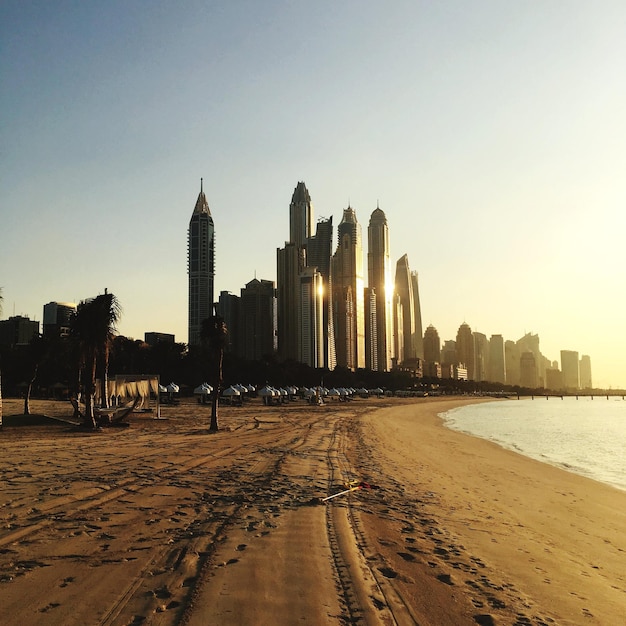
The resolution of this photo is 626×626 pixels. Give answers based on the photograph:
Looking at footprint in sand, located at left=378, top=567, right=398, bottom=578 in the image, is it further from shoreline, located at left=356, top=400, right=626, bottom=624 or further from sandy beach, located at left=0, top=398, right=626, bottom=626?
shoreline, located at left=356, top=400, right=626, bottom=624

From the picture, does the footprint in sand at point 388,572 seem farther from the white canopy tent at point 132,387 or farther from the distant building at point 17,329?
the distant building at point 17,329

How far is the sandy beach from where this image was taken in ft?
20.5

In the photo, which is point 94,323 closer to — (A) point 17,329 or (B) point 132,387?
(B) point 132,387

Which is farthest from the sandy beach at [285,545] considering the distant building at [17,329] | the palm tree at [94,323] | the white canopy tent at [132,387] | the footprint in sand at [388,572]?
the distant building at [17,329]

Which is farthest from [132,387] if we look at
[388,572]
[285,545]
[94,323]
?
[388,572]

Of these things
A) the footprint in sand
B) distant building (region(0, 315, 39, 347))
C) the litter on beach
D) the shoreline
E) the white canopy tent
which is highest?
distant building (region(0, 315, 39, 347))

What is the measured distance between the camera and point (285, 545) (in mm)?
8547

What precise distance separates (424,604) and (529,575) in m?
2.82

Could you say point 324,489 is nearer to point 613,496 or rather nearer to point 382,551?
point 382,551

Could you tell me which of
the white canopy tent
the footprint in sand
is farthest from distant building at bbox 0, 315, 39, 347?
the footprint in sand

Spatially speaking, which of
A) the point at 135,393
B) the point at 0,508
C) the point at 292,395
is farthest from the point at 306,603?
the point at 292,395

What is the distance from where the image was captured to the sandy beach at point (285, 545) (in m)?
6.25

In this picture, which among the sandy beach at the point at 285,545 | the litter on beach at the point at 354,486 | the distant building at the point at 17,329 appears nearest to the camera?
the sandy beach at the point at 285,545

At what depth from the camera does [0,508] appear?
10023mm
